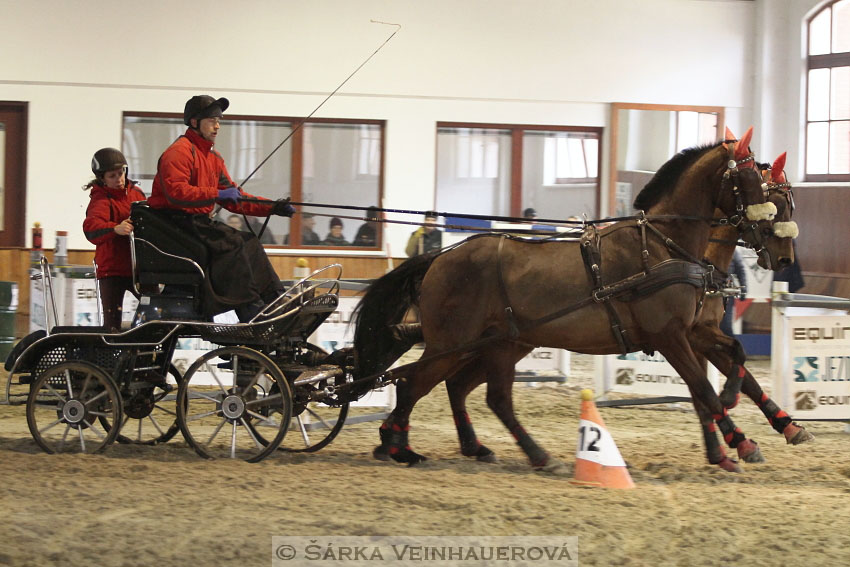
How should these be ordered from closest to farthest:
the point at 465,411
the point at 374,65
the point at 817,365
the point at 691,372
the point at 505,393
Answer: the point at 691,372 → the point at 505,393 → the point at 465,411 → the point at 817,365 → the point at 374,65

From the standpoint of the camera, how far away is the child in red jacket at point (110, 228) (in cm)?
607

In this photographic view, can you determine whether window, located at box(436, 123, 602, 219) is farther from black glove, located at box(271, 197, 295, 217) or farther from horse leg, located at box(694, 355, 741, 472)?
horse leg, located at box(694, 355, 741, 472)

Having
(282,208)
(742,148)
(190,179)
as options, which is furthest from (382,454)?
(742,148)

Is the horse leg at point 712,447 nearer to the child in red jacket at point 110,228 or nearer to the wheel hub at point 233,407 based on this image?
the wheel hub at point 233,407

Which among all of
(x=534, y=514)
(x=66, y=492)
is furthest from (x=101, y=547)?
(x=534, y=514)

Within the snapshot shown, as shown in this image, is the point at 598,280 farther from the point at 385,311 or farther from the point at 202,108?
the point at 202,108

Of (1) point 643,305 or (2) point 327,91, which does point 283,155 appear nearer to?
(2) point 327,91

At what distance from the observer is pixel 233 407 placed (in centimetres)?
588

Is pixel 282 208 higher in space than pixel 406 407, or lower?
higher

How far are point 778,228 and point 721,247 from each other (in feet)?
1.70

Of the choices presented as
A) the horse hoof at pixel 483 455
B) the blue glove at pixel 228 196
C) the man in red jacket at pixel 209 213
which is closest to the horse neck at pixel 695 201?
the horse hoof at pixel 483 455

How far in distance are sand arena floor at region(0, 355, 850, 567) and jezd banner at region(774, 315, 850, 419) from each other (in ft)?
2.65

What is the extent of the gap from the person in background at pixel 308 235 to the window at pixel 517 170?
5.65 ft

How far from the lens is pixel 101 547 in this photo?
403 centimetres
